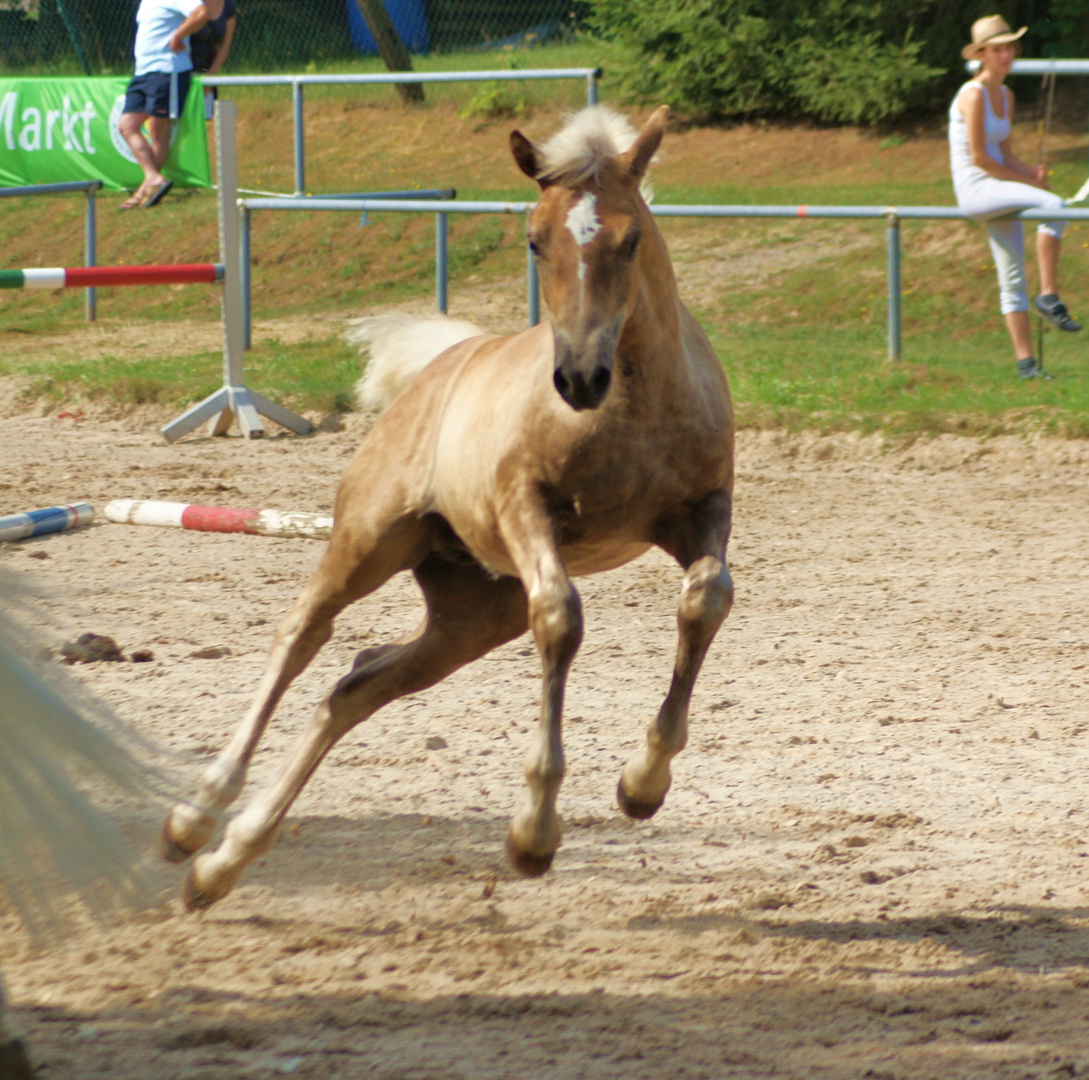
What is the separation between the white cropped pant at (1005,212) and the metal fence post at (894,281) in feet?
1.31

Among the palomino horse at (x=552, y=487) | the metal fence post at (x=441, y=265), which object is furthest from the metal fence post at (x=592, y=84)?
the palomino horse at (x=552, y=487)

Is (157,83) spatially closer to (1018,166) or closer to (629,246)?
(1018,166)

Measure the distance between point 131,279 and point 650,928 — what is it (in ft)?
20.3

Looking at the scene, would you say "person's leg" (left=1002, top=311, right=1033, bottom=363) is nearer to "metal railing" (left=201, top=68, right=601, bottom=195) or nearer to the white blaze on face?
"metal railing" (left=201, top=68, right=601, bottom=195)

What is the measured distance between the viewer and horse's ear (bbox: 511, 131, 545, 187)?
3080 mm

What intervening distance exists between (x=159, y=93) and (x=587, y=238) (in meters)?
10.3

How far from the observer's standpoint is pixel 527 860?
A: 294 cm

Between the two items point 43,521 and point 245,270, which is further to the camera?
point 245,270

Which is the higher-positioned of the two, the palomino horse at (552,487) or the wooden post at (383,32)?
the wooden post at (383,32)

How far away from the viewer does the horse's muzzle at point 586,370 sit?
2807mm

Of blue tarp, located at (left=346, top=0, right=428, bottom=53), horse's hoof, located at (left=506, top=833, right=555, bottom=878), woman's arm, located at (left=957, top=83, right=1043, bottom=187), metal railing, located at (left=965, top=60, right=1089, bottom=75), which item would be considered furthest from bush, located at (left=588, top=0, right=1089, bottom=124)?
horse's hoof, located at (left=506, top=833, right=555, bottom=878)

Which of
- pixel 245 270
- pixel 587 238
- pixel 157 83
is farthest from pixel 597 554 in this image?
pixel 157 83

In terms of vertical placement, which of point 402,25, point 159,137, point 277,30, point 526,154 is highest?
point 402,25

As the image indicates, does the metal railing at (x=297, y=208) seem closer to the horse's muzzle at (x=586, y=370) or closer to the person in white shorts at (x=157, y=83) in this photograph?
the person in white shorts at (x=157, y=83)
